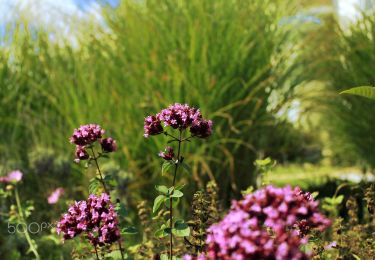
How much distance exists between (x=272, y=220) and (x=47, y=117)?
182 inches

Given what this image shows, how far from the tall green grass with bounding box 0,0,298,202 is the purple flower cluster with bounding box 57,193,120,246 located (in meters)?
2.43

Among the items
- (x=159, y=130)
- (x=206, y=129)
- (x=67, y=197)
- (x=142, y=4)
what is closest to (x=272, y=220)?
(x=206, y=129)

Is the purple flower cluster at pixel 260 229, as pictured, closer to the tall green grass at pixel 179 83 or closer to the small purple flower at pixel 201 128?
the small purple flower at pixel 201 128

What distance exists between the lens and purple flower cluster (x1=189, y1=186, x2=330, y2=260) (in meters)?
1.33

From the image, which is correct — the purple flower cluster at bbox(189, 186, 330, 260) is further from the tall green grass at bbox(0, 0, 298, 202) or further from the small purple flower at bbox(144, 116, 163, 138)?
the tall green grass at bbox(0, 0, 298, 202)

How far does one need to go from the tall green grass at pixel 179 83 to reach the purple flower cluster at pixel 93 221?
2434mm

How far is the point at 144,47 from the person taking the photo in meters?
5.31

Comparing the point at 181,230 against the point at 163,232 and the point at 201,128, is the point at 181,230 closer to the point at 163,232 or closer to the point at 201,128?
the point at 163,232

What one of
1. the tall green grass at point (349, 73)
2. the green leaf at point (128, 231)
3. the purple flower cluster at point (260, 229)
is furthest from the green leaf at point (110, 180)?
the tall green grass at point (349, 73)

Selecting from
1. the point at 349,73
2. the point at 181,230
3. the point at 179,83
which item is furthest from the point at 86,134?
the point at 349,73

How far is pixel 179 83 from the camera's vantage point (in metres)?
4.78

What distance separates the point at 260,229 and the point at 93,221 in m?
0.81

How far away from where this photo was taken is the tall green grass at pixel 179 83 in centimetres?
489

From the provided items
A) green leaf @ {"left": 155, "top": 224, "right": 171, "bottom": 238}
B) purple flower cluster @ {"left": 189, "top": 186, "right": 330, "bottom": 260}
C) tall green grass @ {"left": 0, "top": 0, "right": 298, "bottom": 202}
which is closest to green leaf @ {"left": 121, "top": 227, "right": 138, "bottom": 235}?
green leaf @ {"left": 155, "top": 224, "right": 171, "bottom": 238}
